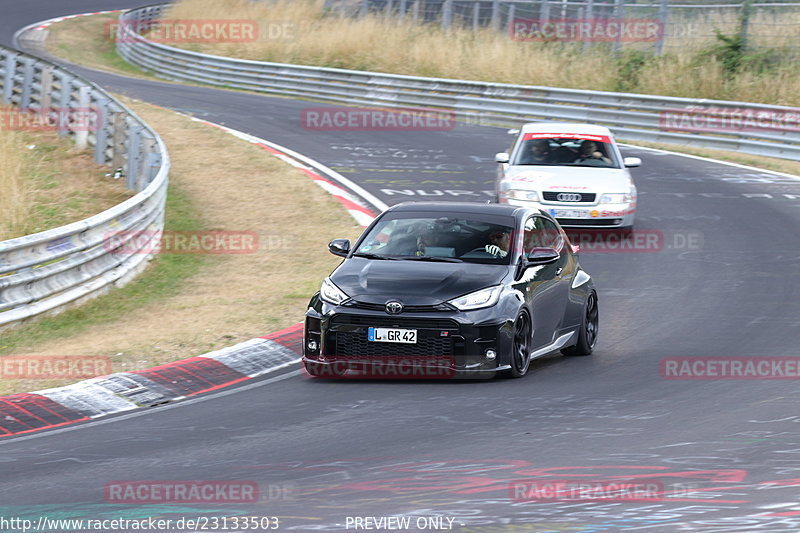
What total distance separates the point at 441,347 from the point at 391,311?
19.9 inches

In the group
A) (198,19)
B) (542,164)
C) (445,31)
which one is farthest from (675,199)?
(198,19)

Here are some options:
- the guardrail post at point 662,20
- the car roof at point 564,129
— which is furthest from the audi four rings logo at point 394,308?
the guardrail post at point 662,20

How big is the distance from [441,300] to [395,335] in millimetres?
472

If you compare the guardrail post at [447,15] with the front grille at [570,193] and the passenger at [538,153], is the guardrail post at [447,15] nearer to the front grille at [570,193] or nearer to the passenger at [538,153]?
the passenger at [538,153]

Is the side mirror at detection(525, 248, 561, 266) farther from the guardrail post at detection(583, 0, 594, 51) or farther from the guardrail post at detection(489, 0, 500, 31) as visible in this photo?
the guardrail post at detection(489, 0, 500, 31)

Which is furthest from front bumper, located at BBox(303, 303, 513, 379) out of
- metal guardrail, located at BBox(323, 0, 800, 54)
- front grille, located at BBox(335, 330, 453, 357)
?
metal guardrail, located at BBox(323, 0, 800, 54)

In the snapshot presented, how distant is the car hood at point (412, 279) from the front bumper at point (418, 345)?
0.52 ft

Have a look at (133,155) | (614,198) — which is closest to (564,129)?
(614,198)

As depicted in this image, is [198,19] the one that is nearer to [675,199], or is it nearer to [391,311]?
[675,199]

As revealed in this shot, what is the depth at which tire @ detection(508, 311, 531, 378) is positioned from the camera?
1081 centimetres

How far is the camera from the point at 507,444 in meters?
8.54

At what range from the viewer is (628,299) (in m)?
15.4

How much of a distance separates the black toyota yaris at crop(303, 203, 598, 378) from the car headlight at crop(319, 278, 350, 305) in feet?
0.04

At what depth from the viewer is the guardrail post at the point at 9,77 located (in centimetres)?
2495
